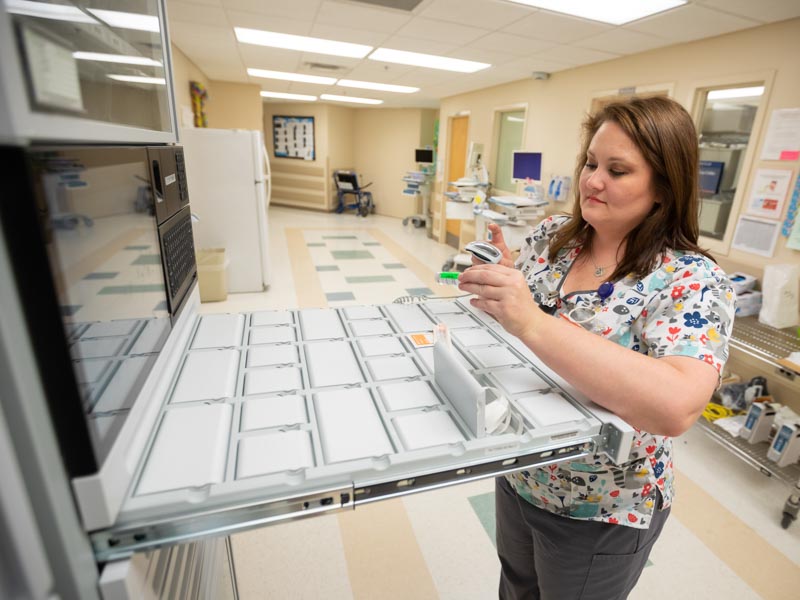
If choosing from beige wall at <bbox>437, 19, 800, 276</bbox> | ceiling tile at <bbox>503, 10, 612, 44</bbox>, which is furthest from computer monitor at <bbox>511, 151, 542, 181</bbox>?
ceiling tile at <bbox>503, 10, 612, 44</bbox>

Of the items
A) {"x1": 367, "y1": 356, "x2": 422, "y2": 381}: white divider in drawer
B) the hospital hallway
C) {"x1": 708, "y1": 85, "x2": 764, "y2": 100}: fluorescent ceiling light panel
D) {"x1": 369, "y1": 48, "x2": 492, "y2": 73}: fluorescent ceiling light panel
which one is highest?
{"x1": 369, "y1": 48, "x2": 492, "y2": 73}: fluorescent ceiling light panel

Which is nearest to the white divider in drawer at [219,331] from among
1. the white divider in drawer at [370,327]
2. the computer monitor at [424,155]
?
the white divider in drawer at [370,327]

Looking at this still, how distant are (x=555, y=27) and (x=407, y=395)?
3.33m

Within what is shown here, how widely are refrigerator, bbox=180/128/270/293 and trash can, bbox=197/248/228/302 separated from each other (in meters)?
0.15

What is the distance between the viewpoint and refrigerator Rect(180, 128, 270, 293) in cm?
405

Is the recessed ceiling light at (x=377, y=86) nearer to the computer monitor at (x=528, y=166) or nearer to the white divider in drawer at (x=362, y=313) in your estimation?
the computer monitor at (x=528, y=166)

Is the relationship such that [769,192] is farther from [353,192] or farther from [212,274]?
[353,192]

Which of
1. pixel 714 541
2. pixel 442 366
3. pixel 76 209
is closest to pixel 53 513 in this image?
pixel 76 209

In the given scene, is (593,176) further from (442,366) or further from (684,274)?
(442,366)

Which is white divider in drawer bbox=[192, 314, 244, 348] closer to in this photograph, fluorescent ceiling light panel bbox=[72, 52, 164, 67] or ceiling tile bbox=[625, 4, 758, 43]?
fluorescent ceiling light panel bbox=[72, 52, 164, 67]

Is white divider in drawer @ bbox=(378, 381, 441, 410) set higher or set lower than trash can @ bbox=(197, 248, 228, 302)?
higher

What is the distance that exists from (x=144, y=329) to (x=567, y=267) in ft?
2.96

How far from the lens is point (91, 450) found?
1.30ft

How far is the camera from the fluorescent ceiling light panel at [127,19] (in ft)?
1.80
